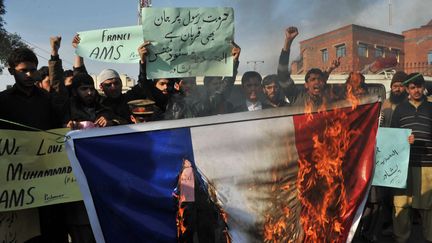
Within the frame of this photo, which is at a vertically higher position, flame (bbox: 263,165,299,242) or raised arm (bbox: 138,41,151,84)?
raised arm (bbox: 138,41,151,84)

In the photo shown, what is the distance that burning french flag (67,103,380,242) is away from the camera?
2.71m

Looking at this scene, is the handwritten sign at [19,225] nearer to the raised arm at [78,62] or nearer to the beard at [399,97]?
the raised arm at [78,62]

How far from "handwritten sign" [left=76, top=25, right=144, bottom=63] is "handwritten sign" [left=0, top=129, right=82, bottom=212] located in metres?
1.94

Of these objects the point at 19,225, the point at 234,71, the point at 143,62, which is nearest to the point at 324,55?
the point at 234,71

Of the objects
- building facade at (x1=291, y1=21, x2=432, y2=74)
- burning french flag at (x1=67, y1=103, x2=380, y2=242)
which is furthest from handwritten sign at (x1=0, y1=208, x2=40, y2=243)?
building facade at (x1=291, y1=21, x2=432, y2=74)

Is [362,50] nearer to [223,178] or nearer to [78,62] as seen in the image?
[223,178]

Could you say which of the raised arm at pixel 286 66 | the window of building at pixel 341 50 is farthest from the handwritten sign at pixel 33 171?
the window of building at pixel 341 50

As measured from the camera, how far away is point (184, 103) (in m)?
3.79

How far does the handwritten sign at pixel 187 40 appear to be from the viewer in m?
3.66

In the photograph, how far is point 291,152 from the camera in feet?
10.1

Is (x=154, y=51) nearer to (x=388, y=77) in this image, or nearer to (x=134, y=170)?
(x=134, y=170)

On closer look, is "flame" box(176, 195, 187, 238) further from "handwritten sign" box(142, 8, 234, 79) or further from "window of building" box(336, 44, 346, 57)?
"window of building" box(336, 44, 346, 57)

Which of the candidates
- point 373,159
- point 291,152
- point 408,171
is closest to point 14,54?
point 291,152

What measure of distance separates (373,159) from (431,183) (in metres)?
1.38
